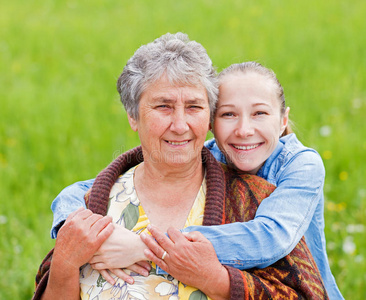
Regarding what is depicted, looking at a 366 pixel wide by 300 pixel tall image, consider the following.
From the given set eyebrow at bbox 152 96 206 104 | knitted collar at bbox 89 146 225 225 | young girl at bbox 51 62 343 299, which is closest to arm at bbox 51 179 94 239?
young girl at bbox 51 62 343 299

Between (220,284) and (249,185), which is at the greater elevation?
(249,185)

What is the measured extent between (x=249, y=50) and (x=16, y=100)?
3.09m

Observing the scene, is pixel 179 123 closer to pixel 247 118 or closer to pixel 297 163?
pixel 247 118

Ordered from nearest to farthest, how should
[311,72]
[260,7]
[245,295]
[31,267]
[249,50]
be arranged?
[245,295] → [31,267] → [311,72] → [249,50] → [260,7]

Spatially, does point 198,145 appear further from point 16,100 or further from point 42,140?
point 16,100

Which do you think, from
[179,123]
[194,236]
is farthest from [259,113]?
[194,236]

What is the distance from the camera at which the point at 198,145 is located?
8.00 feet

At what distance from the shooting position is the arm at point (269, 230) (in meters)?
2.15

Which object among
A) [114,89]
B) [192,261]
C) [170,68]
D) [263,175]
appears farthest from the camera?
[114,89]

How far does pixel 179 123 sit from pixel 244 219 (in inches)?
21.4

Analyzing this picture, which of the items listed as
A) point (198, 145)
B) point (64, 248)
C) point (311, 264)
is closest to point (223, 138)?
point (198, 145)

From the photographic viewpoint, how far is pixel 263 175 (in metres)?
2.67

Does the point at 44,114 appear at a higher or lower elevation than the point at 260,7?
lower

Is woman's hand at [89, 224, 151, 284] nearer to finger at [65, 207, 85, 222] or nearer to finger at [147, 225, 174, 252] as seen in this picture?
finger at [147, 225, 174, 252]
